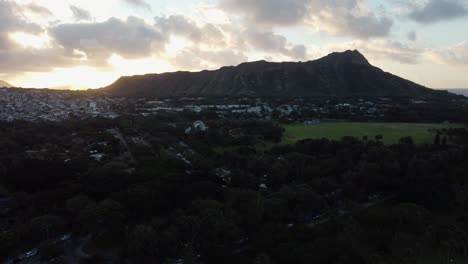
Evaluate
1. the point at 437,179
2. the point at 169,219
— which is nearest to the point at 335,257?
the point at 169,219

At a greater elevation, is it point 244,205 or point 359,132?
point 359,132

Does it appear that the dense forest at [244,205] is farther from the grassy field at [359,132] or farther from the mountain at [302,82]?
the mountain at [302,82]

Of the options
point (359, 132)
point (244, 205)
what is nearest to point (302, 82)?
point (359, 132)

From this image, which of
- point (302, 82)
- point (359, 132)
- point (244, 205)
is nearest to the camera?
point (244, 205)

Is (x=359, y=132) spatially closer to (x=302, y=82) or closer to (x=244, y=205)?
(x=244, y=205)

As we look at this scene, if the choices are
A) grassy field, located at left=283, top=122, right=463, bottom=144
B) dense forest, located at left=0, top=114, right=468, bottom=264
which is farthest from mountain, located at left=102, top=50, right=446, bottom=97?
dense forest, located at left=0, top=114, right=468, bottom=264

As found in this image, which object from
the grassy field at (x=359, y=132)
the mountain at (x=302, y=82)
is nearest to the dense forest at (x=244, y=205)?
the grassy field at (x=359, y=132)
